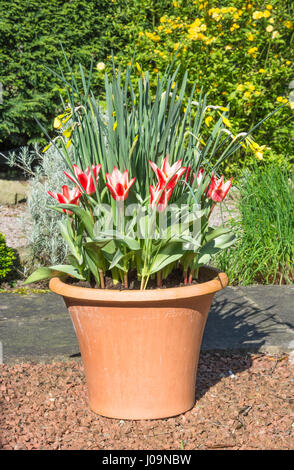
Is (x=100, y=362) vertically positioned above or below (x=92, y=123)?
below

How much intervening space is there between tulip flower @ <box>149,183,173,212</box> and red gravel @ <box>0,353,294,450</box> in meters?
0.76

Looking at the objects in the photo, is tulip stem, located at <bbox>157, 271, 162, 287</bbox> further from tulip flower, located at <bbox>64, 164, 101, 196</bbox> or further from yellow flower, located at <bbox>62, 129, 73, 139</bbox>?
yellow flower, located at <bbox>62, 129, 73, 139</bbox>

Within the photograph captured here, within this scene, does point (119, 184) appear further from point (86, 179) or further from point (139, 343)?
point (139, 343)

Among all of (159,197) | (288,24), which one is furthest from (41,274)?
(288,24)

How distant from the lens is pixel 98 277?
195 cm

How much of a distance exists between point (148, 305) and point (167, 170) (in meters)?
0.44

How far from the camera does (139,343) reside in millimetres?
1815

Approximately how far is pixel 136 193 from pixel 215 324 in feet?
3.47

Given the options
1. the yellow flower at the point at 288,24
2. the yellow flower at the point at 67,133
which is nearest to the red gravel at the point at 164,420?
the yellow flower at the point at 67,133

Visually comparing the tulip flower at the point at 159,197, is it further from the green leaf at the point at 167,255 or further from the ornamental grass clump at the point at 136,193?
the green leaf at the point at 167,255

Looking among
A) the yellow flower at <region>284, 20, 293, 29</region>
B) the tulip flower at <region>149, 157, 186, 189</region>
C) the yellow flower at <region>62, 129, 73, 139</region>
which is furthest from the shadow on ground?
the yellow flower at <region>284, 20, 293, 29</region>

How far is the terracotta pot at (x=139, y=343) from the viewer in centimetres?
178

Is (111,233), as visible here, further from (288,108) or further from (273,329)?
(288,108)
